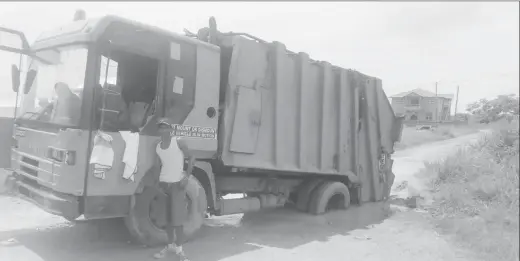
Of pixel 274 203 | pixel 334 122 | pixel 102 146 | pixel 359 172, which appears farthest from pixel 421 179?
pixel 102 146

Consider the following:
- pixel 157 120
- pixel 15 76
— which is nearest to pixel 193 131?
pixel 157 120

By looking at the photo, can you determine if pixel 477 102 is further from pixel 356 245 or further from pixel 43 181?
pixel 43 181

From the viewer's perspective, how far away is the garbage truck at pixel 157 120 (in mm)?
4809

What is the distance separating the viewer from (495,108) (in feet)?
20.3

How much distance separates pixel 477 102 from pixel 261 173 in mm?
3588

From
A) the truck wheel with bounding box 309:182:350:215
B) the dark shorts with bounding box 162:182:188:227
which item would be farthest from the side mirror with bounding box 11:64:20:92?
the truck wheel with bounding box 309:182:350:215

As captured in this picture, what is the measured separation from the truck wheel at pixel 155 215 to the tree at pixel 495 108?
3927 millimetres

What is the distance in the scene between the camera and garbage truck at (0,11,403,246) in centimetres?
481

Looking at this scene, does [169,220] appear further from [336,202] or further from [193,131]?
[336,202]

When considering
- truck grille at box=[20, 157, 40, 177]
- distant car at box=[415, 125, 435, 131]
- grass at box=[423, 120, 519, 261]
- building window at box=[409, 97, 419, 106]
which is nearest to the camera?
grass at box=[423, 120, 519, 261]

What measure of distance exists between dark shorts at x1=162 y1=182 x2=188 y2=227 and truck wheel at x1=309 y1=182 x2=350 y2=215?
347 centimetres

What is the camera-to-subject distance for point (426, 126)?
3622cm

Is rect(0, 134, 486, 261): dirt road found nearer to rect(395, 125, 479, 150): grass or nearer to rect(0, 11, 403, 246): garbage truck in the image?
rect(0, 11, 403, 246): garbage truck

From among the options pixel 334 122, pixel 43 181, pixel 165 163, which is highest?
pixel 334 122
